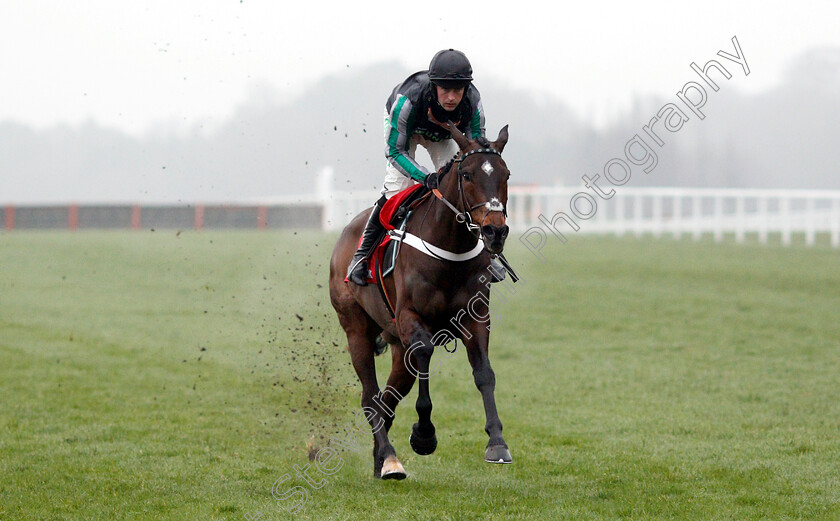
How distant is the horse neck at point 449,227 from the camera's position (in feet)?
19.2

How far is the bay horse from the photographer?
545cm

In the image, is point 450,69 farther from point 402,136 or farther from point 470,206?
point 470,206

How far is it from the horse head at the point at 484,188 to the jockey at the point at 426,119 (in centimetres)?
32

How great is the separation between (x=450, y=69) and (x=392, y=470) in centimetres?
252

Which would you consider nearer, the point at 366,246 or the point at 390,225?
the point at 390,225

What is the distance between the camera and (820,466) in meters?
6.78

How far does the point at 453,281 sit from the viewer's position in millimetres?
5922

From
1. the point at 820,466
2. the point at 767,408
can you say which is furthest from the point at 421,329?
the point at 767,408


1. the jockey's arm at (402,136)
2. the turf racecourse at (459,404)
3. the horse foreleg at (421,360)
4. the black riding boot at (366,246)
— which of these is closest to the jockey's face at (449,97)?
the jockey's arm at (402,136)

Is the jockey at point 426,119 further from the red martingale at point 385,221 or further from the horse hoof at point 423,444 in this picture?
the horse hoof at point 423,444

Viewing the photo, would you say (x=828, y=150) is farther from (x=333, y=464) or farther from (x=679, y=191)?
(x=333, y=464)

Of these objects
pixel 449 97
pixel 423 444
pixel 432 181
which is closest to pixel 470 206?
pixel 432 181

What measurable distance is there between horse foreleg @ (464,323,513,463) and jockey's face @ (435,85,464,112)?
4.51ft

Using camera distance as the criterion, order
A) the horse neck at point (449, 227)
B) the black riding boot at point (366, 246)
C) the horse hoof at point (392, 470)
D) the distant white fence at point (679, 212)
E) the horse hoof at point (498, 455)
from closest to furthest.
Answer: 1. the horse hoof at point (498, 455)
2. the horse neck at point (449, 227)
3. the horse hoof at point (392, 470)
4. the black riding boot at point (366, 246)
5. the distant white fence at point (679, 212)
